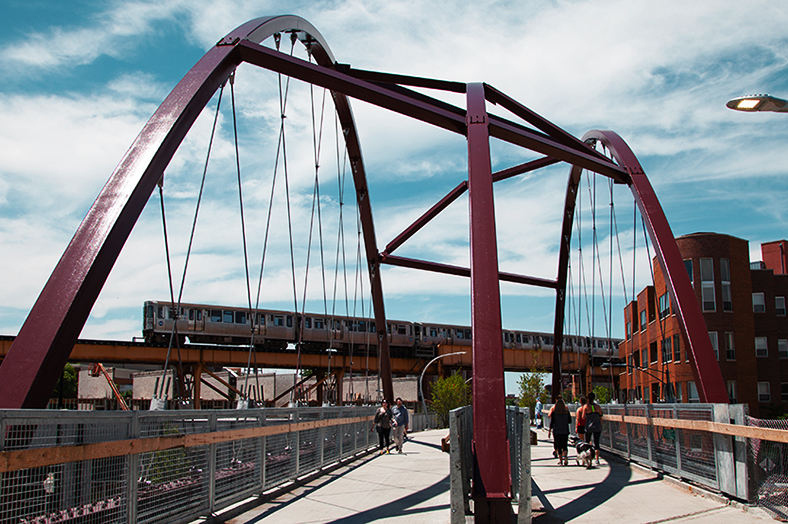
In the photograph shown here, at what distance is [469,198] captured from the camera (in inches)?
420

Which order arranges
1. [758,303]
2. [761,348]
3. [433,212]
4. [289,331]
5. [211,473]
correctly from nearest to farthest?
[211,473], [433,212], [761,348], [758,303], [289,331]

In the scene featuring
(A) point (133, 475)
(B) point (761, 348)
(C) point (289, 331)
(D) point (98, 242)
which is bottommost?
(A) point (133, 475)

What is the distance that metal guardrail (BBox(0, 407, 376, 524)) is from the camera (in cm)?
486

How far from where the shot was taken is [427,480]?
469 inches

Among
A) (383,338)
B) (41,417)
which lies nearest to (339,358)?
(383,338)

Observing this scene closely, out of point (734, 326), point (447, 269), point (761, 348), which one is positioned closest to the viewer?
point (447, 269)

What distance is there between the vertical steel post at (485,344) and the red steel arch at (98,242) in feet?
14.6

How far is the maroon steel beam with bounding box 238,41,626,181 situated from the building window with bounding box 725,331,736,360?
27.8 metres

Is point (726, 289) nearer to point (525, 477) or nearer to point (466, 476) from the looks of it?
point (466, 476)

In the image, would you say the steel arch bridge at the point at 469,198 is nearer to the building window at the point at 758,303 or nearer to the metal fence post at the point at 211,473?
the metal fence post at the point at 211,473

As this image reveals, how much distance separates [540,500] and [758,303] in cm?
3681

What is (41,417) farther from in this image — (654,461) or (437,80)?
(437,80)

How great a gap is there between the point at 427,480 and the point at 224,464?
15.3 ft

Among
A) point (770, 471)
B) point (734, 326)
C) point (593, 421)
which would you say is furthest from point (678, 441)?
point (734, 326)
